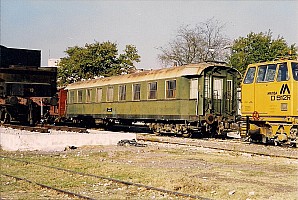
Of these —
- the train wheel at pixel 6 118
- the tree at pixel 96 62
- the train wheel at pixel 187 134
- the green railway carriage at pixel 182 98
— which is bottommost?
the train wheel at pixel 187 134

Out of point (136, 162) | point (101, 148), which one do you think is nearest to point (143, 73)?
point (101, 148)

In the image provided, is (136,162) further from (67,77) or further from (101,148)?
(67,77)

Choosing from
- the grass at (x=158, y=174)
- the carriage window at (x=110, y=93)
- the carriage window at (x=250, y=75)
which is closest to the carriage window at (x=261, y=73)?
the carriage window at (x=250, y=75)

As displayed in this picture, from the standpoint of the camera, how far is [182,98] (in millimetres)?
19703

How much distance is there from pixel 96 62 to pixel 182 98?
2454 cm

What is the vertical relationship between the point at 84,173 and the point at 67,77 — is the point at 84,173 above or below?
below

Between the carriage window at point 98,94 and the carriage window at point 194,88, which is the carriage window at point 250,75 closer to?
the carriage window at point 194,88

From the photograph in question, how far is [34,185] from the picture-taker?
8461mm

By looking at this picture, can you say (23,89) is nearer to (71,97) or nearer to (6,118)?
(6,118)

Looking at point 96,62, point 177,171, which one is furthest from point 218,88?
point 96,62

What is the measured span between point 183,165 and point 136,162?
134 centimetres

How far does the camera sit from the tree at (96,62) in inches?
1702

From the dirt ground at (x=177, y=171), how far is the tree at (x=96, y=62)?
28190 mm

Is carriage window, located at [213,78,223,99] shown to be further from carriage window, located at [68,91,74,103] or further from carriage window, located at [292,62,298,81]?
carriage window, located at [68,91,74,103]
